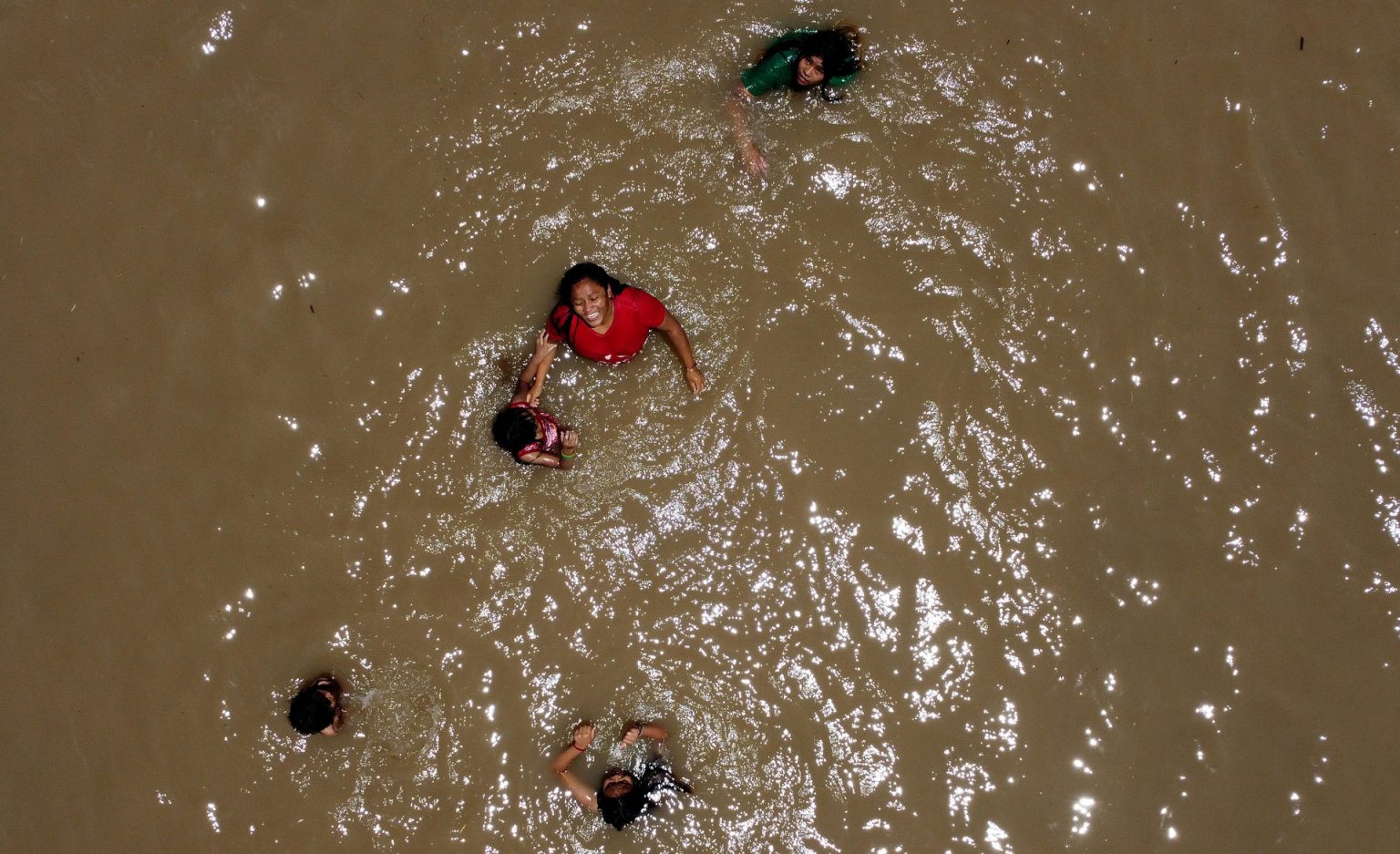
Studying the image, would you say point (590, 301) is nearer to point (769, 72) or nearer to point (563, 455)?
point (563, 455)

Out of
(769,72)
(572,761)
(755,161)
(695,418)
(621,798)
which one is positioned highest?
(769,72)

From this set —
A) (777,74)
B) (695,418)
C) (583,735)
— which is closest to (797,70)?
(777,74)

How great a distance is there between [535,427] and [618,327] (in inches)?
26.0

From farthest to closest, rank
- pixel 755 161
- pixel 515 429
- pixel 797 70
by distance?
pixel 755 161, pixel 797 70, pixel 515 429

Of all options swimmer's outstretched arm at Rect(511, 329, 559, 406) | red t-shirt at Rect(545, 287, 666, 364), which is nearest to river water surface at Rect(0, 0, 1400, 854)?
swimmer's outstretched arm at Rect(511, 329, 559, 406)

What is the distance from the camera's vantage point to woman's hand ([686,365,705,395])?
4.45 metres

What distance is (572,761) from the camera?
446 centimetres

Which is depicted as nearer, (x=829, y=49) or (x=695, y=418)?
(x=829, y=49)

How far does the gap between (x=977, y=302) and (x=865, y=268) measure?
65 centimetres

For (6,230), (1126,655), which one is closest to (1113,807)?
(1126,655)

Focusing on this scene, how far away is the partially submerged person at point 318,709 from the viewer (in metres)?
4.27

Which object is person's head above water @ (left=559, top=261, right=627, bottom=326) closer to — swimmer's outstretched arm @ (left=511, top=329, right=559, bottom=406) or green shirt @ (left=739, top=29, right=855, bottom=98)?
swimmer's outstretched arm @ (left=511, top=329, right=559, bottom=406)

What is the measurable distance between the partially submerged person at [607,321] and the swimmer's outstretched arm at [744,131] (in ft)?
3.19

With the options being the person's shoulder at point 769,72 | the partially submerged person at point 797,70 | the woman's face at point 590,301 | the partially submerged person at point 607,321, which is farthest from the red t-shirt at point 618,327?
the person's shoulder at point 769,72
